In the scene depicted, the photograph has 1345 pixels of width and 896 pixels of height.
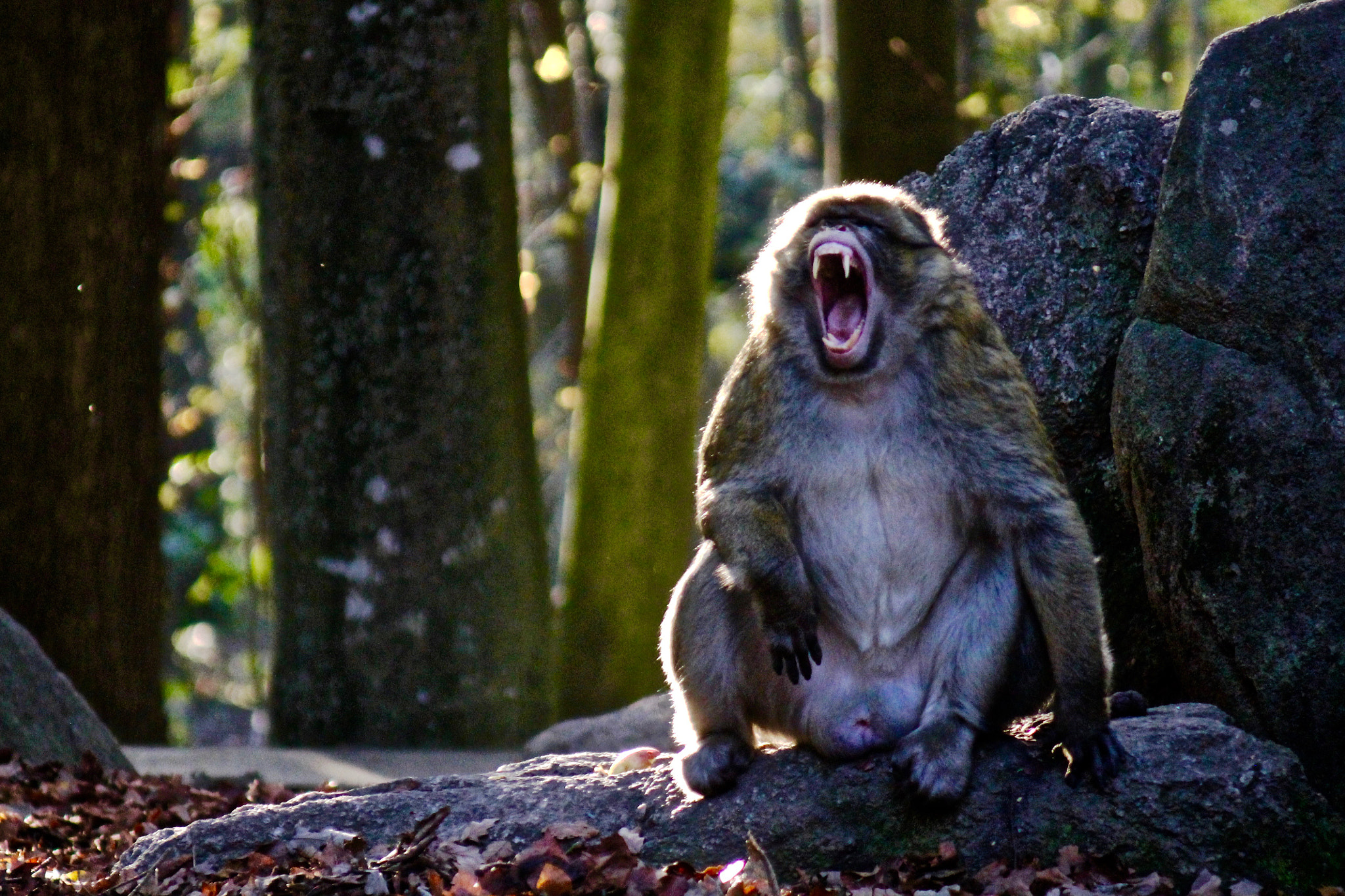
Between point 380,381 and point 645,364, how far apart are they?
1981 mm

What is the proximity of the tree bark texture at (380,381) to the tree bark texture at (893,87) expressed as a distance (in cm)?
275

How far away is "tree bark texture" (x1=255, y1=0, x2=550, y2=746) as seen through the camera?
750 centimetres

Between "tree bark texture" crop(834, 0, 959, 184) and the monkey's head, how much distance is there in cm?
493

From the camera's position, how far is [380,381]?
7512 millimetres

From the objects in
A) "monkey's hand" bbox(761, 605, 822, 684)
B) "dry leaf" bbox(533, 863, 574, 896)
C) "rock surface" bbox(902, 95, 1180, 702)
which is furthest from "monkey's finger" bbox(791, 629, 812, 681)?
"rock surface" bbox(902, 95, 1180, 702)

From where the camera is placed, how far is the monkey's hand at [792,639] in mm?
4195

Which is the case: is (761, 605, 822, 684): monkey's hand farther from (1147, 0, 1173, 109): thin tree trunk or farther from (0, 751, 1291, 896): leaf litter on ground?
(1147, 0, 1173, 109): thin tree trunk

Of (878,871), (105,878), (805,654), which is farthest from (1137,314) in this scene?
(105,878)

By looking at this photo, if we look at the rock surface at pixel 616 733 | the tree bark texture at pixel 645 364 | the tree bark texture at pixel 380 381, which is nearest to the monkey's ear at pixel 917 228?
the rock surface at pixel 616 733

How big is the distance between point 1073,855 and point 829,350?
1490 millimetres

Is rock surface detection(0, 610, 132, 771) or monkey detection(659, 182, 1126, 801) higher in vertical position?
monkey detection(659, 182, 1126, 801)

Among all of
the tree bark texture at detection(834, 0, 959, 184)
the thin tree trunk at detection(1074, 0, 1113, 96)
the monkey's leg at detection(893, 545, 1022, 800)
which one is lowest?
the monkey's leg at detection(893, 545, 1022, 800)

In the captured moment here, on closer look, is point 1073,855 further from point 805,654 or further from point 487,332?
point 487,332

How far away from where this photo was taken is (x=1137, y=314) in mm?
4910
